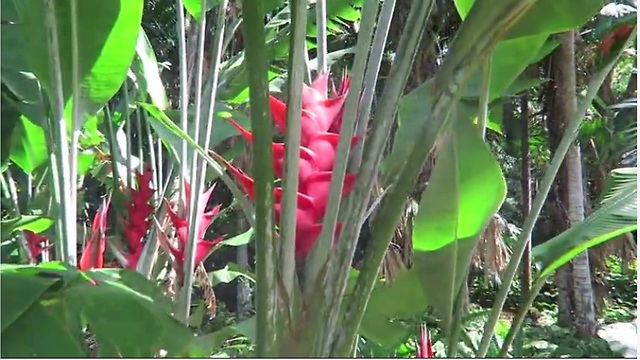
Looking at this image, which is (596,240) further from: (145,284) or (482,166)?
(145,284)

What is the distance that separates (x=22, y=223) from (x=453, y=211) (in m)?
0.61

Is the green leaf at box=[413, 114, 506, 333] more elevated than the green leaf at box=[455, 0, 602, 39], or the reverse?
the green leaf at box=[455, 0, 602, 39]

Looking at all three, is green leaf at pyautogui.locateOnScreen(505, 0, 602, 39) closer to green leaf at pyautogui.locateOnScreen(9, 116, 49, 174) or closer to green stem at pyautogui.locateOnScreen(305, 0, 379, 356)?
green stem at pyautogui.locateOnScreen(305, 0, 379, 356)

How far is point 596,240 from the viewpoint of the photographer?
764mm

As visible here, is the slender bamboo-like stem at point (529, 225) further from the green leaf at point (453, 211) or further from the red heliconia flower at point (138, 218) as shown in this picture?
the red heliconia flower at point (138, 218)

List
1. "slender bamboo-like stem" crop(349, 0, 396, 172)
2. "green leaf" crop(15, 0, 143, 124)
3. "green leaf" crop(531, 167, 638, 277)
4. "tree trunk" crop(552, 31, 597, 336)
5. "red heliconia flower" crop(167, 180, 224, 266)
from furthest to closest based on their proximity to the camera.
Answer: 1. "tree trunk" crop(552, 31, 597, 336)
2. "red heliconia flower" crop(167, 180, 224, 266)
3. "green leaf" crop(15, 0, 143, 124)
4. "green leaf" crop(531, 167, 638, 277)
5. "slender bamboo-like stem" crop(349, 0, 396, 172)

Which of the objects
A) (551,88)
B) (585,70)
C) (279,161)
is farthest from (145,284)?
(585,70)

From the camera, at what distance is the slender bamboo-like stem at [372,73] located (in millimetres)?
660

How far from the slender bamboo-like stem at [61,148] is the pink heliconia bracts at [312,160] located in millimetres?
240

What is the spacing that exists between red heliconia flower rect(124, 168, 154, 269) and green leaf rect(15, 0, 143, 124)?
30cm

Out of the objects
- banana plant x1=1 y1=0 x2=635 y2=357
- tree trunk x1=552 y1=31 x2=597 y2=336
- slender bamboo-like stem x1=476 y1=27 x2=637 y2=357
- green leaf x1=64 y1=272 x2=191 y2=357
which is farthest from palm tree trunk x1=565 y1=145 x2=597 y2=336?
green leaf x1=64 y1=272 x2=191 y2=357

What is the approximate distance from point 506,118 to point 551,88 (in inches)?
38.3

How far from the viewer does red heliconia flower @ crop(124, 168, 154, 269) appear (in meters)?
1.17

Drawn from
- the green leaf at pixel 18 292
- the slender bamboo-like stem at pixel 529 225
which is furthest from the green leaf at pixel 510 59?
the green leaf at pixel 18 292
